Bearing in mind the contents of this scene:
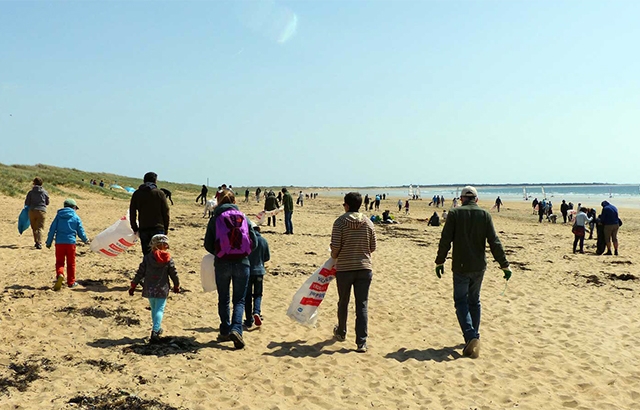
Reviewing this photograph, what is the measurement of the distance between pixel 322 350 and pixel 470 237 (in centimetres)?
237

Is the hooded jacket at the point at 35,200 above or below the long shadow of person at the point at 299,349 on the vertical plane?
above

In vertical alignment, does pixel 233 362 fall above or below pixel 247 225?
below

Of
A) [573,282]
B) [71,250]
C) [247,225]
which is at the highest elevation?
[247,225]

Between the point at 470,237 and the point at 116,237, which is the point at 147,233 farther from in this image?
the point at 470,237

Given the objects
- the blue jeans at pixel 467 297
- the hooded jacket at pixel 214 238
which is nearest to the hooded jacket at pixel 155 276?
the hooded jacket at pixel 214 238

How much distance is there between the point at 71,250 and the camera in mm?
8531

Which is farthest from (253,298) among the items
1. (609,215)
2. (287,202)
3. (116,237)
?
(609,215)

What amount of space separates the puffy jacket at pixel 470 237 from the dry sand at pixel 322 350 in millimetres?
1231

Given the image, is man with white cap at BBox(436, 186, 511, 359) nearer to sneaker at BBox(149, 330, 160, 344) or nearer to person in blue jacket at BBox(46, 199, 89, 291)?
sneaker at BBox(149, 330, 160, 344)

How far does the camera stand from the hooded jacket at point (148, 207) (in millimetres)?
7777

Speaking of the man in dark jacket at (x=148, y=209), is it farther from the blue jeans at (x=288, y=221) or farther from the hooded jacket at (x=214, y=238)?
the blue jeans at (x=288, y=221)

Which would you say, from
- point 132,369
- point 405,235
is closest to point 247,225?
point 132,369

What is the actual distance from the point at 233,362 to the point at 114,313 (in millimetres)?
2746

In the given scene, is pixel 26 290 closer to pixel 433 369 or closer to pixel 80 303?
pixel 80 303
